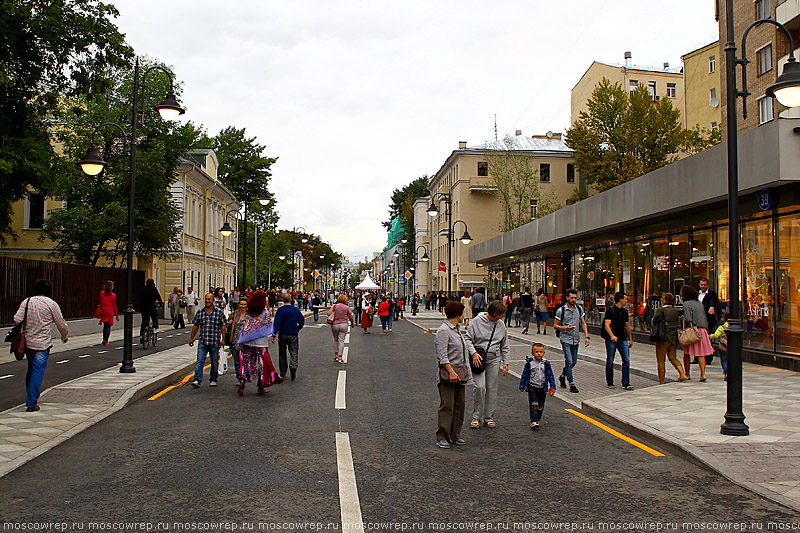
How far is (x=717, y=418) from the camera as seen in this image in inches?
369

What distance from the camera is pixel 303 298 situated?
188 ft

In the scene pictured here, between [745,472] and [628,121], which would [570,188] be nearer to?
[628,121]

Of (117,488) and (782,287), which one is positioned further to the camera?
(782,287)

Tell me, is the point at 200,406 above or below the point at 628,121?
below

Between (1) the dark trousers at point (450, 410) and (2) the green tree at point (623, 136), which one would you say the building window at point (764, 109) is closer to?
(2) the green tree at point (623, 136)

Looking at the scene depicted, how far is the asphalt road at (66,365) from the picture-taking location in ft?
39.9

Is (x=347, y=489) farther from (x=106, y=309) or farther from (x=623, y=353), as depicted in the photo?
(x=106, y=309)

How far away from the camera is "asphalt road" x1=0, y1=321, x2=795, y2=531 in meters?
5.51

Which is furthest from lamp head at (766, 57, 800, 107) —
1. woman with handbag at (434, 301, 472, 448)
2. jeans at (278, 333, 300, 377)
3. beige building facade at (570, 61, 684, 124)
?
beige building facade at (570, 61, 684, 124)

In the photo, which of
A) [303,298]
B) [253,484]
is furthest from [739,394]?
[303,298]

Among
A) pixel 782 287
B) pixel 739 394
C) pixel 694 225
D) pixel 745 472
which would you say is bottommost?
pixel 745 472

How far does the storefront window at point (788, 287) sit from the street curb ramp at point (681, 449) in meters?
7.28

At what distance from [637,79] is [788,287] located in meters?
54.5

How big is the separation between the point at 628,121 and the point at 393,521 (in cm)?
4926
